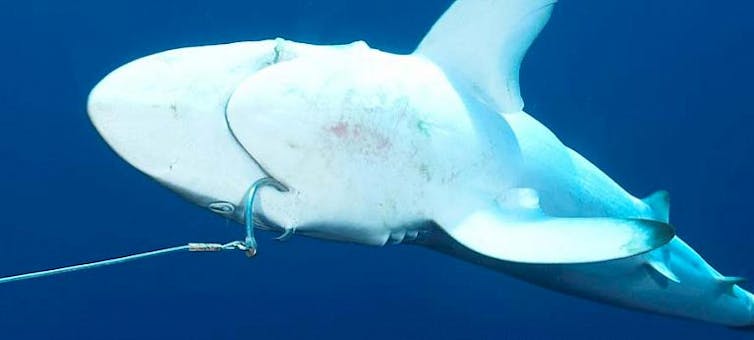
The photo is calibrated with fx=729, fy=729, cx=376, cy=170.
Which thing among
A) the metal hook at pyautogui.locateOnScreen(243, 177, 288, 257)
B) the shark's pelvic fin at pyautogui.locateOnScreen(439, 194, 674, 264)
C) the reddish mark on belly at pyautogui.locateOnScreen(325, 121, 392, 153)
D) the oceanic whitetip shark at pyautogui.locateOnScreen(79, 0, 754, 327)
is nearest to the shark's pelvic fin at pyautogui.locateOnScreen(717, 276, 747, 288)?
the oceanic whitetip shark at pyautogui.locateOnScreen(79, 0, 754, 327)

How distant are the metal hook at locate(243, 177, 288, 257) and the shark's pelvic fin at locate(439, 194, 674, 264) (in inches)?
16.8

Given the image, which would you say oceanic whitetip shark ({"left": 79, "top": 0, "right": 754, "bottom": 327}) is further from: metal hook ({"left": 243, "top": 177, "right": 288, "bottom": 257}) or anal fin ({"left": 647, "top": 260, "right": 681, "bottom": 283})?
anal fin ({"left": 647, "top": 260, "right": 681, "bottom": 283})

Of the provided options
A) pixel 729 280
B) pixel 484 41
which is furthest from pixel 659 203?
pixel 484 41

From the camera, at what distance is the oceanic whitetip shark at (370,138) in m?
1.47

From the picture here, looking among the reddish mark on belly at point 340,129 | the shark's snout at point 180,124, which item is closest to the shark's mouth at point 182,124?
the shark's snout at point 180,124

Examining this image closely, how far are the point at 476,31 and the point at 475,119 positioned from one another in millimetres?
228

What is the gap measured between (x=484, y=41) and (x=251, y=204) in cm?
77

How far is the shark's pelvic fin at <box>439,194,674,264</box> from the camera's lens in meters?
1.48

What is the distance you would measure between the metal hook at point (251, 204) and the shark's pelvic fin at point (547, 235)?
0.43 m

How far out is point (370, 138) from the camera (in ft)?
5.35

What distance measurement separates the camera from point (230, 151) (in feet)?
4.96

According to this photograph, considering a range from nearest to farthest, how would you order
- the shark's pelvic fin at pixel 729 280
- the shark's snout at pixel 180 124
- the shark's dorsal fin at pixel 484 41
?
the shark's snout at pixel 180 124, the shark's dorsal fin at pixel 484 41, the shark's pelvic fin at pixel 729 280

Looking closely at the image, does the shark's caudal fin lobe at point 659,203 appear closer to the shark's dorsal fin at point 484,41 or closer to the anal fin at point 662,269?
the anal fin at point 662,269

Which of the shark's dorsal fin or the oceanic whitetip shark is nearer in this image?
the oceanic whitetip shark
